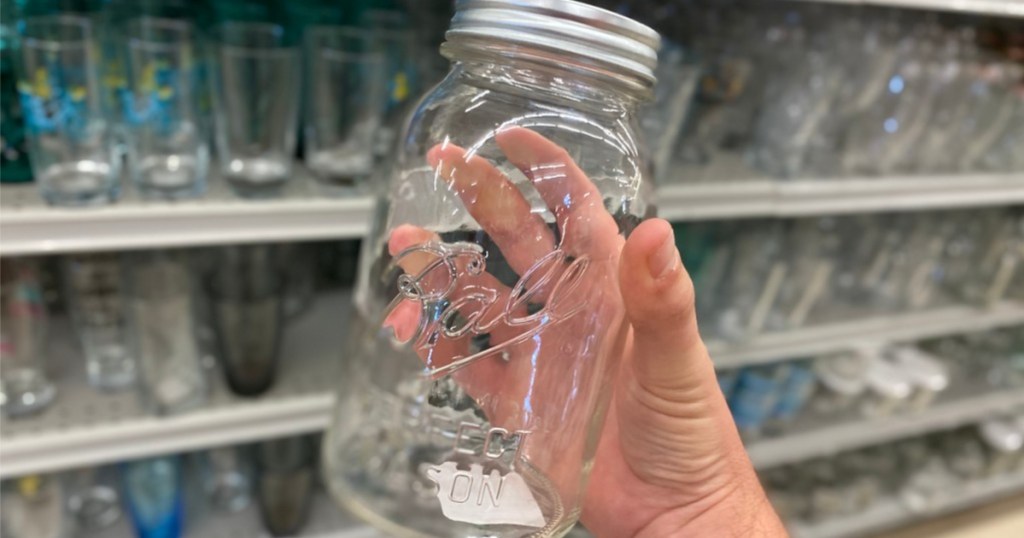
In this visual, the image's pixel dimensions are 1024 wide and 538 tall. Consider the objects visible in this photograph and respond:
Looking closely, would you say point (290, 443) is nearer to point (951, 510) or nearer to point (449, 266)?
point (449, 266)

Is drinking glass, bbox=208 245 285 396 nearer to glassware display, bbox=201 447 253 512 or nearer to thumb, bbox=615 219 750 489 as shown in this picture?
glassware display, bbox=201 447 253 512

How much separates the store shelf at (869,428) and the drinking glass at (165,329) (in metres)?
1.12

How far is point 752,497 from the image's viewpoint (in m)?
0.70

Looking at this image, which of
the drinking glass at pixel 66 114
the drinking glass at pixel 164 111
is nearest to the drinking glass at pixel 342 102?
the drinking glass at pixel 164 111

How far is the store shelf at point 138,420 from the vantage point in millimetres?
880

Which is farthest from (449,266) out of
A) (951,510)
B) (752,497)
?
(951,510)

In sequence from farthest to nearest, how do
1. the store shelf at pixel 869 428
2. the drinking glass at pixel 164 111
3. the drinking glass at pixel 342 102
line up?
the store shelf at pixel 869 428 < the drinking glass at pixel 342 102 < the drinking glass at pixel 164 111

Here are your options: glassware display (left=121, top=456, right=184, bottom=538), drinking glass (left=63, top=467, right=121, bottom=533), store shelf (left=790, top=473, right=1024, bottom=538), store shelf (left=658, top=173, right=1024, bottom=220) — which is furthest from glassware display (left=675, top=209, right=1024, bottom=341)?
drinking glass (left=63, top=467, right=121, bottom=533)

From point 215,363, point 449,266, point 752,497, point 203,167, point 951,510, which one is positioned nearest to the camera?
point 449,266

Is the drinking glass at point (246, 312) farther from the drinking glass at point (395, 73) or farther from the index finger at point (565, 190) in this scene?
the index finger at point (565, 190)

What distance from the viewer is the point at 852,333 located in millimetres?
1527

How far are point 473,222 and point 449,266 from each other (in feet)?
0.13

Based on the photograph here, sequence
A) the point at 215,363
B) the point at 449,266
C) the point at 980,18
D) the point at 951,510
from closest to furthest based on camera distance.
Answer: the point at 449,266, the point at 215,363, the point at 980,18, the point at 951,510

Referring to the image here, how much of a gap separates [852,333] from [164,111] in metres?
1.35
